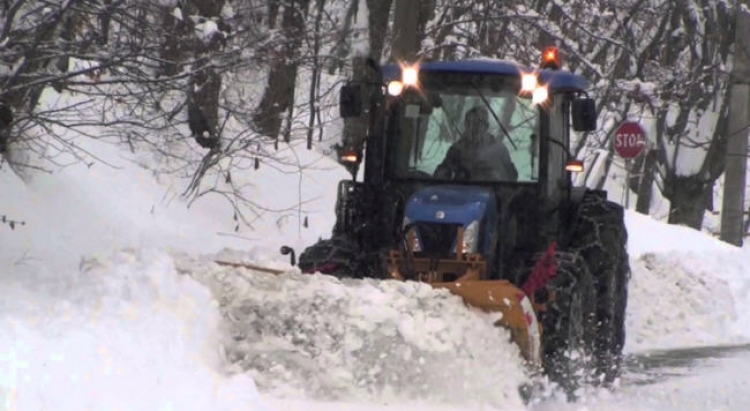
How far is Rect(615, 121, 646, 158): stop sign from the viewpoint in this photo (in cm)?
2091

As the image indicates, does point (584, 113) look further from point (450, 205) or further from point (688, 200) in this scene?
point (688, 200)

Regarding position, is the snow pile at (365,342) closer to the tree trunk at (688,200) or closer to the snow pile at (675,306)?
the snow pile at (675,306)

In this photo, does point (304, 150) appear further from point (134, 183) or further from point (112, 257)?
point (112, 257)

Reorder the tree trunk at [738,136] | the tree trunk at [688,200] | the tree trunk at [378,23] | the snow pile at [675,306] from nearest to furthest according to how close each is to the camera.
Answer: the snow pile at [675,306] → the tree trunk at [378,23] → the tree trunk at [738,136] → the tree trunk at [688,200]

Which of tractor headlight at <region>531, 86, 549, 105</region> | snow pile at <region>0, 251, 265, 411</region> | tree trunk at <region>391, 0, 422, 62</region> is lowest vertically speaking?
snow pile at <region>0, 251, 265, 411</region>

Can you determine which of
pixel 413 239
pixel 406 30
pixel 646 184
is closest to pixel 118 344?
pixel 413 239

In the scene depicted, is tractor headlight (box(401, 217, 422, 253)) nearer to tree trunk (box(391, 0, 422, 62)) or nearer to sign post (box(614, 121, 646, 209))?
tree trunk (box(391, 0, 422, 62))

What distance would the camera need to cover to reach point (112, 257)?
7.98m

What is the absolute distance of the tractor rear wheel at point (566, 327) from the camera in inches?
331

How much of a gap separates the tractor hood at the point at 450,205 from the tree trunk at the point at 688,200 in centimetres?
1901

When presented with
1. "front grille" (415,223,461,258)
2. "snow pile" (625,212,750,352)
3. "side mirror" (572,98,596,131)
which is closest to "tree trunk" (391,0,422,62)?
"snow pile" (625,212,750,352)

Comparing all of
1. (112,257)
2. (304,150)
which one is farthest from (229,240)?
(112,257)

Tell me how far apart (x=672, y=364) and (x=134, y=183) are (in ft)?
19.7

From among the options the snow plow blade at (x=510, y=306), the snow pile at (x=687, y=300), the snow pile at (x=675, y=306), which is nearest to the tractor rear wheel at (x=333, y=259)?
the snow plow blade at (x=510, y=306)
